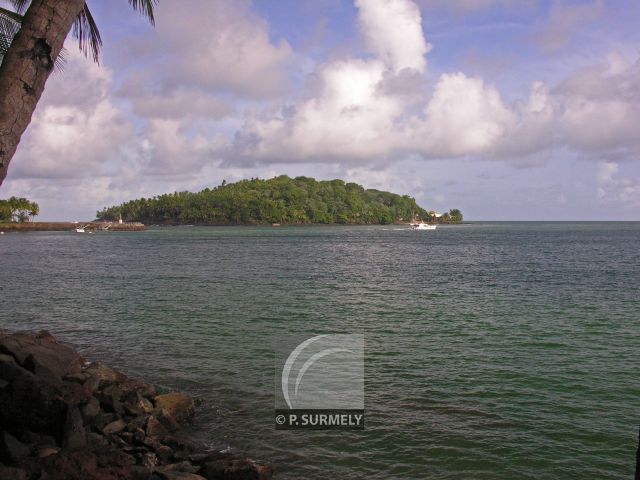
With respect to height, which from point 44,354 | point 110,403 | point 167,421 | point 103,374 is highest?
point 44,354

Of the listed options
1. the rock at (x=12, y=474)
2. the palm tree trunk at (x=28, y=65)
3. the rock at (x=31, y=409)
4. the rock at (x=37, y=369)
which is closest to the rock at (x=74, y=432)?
the rock at (x=31, y=409)

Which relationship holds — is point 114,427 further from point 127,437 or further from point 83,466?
point 83,466

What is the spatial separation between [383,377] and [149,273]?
3847 cm

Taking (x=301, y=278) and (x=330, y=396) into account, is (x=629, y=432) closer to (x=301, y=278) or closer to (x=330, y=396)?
(x=330, y=396)

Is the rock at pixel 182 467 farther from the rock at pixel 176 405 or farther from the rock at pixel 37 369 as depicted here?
the rock at pixel 37 369

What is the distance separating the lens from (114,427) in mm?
10234

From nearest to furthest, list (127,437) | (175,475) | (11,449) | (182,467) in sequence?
1. (11,449)
2. (175,475)
3. (182,467)
4. (127,437)

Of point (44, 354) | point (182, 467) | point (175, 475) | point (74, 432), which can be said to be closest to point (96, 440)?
point (74, 432)

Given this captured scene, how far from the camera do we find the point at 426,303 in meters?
32.1

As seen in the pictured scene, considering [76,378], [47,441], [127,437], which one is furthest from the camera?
[76,378]

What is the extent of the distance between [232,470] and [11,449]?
11.4 feet

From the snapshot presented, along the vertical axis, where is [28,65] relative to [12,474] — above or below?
above

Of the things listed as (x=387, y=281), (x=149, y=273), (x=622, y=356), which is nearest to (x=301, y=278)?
(x=387, y=281)

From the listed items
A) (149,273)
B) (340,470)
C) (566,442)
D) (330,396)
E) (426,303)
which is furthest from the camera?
(149,273)
